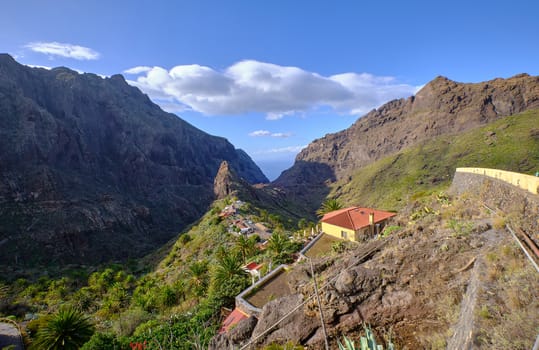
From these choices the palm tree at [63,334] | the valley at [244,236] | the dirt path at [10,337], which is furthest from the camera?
Answer: the dirt path at [10,337]

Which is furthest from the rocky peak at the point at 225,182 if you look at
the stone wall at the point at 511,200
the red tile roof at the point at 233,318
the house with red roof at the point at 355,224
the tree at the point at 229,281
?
the stone wall at the point at 511,200

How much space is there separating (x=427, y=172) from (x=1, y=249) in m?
137

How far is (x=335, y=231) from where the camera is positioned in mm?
32312

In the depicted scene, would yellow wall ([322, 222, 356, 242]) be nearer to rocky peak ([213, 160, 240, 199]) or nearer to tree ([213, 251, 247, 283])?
tree ([213, 251, 247, 283])

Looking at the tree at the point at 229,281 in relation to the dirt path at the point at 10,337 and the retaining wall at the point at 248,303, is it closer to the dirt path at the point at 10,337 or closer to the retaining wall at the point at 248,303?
the retaining wall at the point at 248,303

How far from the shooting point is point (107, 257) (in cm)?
8138

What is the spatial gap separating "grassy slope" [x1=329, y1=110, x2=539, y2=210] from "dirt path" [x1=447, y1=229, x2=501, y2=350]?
69.4 metres

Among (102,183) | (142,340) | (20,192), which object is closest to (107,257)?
(20,192)

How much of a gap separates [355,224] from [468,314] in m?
26.0

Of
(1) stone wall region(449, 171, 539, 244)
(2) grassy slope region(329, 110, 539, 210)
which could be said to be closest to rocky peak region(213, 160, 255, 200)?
→ (2) grassy slope region(329, 110, 539, 210)

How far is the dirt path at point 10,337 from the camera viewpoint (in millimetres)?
25312

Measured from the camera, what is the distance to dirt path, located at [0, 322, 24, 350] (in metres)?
25.3

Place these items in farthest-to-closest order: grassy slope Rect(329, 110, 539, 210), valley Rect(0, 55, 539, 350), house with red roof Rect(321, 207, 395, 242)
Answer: grassy slope Rect(329, 110, 539, 210)
house with red roof Rect(321, 207, 395, 242)
valley Rect(0, 55, 539, 350)

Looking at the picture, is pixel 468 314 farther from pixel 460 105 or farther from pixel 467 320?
pixel 460 105
